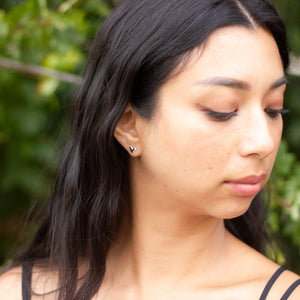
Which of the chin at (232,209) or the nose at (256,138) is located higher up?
the nose at (256,138)

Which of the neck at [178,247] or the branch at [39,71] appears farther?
the branch at [39,71]

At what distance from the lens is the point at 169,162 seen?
184 cm

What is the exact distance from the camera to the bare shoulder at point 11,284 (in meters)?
2.17

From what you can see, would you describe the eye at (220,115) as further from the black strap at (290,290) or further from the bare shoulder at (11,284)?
the bare shoulder at (11,284)

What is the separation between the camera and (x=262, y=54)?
180 centimetres

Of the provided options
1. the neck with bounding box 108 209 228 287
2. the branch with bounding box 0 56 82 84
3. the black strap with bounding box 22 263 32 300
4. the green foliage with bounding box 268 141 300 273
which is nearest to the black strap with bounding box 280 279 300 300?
the neck with bounding box 108 209 228 287

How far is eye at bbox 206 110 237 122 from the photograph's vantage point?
1.76 metres

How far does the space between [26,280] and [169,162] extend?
813mm

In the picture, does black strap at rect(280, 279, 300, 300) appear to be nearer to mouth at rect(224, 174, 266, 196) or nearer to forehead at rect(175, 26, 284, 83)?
mouth at rect(224, 174, 266, 196)

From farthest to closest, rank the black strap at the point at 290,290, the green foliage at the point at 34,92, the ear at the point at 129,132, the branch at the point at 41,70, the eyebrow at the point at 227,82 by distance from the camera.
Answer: the branch at the point at 41,70, the green foliage at the point at 34,92, the ear at the point at 129,132, the black strap at the point at 290,290, the eyebrow at the point at 227,82

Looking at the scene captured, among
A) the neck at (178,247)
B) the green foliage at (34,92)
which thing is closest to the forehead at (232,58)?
the neck at (178,247)

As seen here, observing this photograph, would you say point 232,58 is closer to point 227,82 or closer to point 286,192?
point 227,82

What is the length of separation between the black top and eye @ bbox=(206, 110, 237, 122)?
0.59 metres

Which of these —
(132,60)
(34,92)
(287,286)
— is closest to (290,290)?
(287,286)
